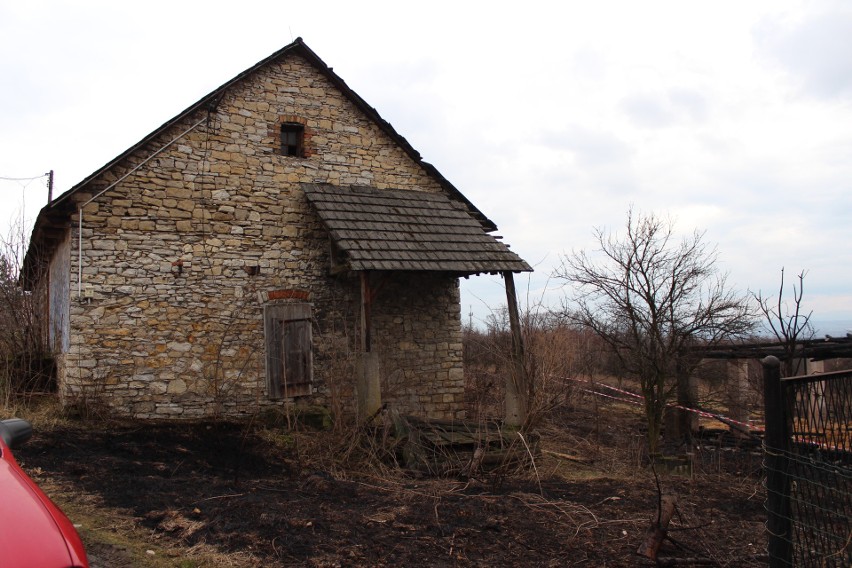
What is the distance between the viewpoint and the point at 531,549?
204 inches

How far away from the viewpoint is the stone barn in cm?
1003

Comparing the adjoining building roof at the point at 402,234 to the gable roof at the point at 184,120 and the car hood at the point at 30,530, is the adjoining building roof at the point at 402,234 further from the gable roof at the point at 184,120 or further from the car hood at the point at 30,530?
the car hood at the point at 30,530

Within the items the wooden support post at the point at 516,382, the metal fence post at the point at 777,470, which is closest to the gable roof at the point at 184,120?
the wooden support post at the point at 516,382

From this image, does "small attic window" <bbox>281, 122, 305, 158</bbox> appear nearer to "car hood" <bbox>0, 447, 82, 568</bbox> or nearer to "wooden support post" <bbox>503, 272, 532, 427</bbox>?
"wooden support post" <bbox>503, 272, 532, 427</bbox>

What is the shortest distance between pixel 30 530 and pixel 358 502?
429cm

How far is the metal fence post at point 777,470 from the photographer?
3826 mm

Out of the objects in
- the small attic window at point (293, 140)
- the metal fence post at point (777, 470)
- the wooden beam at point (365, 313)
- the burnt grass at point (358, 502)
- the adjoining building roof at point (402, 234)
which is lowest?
the burnt grass at point (358, 502)

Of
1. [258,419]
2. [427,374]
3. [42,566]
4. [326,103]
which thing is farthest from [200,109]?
[42,566]

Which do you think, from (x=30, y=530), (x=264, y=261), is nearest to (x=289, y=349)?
(x=264, y=261)

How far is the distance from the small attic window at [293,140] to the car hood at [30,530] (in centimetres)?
955

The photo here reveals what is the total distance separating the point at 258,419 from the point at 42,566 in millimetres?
8572

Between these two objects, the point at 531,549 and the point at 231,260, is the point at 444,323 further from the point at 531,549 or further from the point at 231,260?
the point at 531,549

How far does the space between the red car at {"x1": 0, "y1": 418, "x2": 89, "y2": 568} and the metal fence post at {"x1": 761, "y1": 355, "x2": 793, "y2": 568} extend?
3.59 m

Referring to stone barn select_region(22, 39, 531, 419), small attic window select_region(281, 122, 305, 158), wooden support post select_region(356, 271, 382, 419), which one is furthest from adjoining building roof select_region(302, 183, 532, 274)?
small attic window select_region(281, 122, 305, 158)
